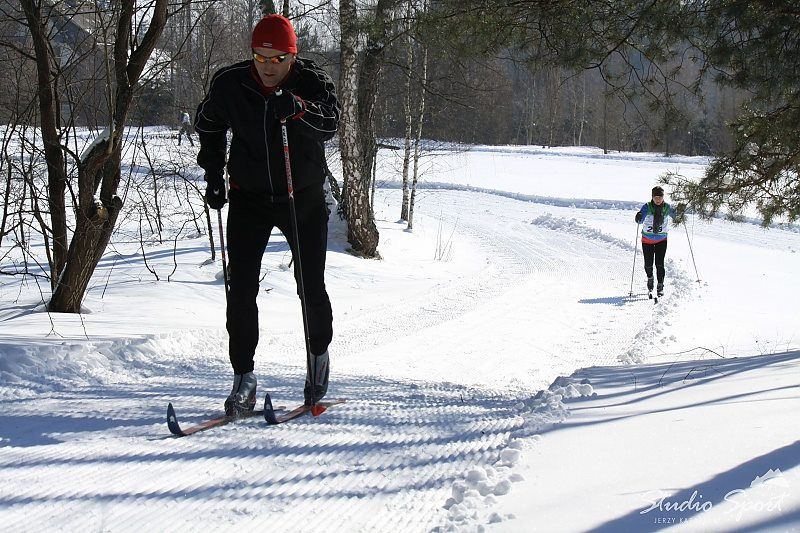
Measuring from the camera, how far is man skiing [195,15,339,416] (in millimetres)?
3865

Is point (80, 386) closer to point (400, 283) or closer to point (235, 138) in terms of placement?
point (235, 138)

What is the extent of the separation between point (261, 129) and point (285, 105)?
19cm

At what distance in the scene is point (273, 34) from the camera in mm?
3760

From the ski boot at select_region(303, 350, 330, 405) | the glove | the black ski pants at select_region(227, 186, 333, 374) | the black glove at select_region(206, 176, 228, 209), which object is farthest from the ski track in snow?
the glove

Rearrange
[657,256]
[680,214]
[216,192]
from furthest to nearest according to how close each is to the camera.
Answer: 1. [657,256]
2. [680,214]
3. [216,192]

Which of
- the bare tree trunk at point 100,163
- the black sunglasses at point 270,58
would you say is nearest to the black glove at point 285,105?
the black sunglasses at point 270,58

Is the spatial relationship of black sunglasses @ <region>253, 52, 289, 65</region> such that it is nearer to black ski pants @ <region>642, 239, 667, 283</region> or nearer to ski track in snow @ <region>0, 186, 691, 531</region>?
ski track in snow @ <region>0, 186, 691, 531</region>

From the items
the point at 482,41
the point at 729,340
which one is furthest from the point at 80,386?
the point at 729,340

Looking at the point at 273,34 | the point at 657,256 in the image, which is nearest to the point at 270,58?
the point at 273,34

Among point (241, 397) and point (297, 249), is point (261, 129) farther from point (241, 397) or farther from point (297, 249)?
point (241, 397)

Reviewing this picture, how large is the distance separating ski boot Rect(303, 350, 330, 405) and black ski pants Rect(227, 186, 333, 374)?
0.27m

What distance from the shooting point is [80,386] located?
15.6 ft

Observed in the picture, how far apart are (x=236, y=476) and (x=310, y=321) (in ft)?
4.17

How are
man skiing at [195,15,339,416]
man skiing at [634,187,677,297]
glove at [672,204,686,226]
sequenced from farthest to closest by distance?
man skiing at [634,187,677,297], glove at [672,204,686,226], man skiing at [195,15,339,416]
